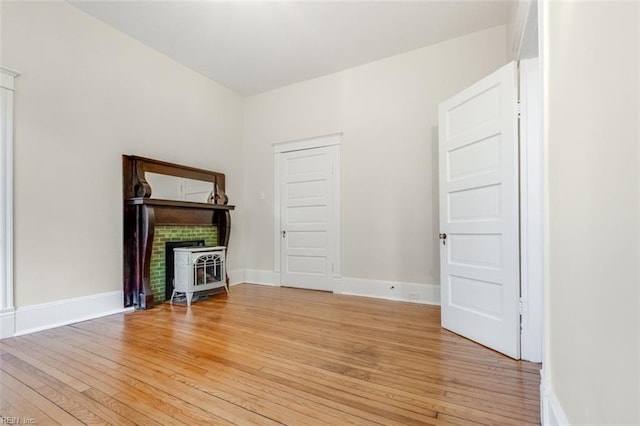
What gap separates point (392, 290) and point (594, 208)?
3.04 metres

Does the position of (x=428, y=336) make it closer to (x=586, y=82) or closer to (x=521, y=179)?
(x=521, y=179)

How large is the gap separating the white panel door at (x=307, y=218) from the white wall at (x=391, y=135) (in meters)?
0.27

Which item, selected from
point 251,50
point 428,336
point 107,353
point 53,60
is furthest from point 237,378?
point 251,50

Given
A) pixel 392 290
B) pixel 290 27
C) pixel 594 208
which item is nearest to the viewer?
pixel 594 208

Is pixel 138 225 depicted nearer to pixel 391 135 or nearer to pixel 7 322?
pixel 7 322

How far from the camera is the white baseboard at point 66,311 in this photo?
2.66 m

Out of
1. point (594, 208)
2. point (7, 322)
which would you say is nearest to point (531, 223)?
point (594, 208)

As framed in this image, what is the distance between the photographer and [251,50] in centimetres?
378

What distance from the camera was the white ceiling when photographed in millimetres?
3000

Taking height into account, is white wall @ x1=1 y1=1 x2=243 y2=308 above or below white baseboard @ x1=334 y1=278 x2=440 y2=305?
above

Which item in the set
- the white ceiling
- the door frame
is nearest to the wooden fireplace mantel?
the white ceiling

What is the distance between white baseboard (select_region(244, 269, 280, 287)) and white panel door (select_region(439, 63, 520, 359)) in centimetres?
267

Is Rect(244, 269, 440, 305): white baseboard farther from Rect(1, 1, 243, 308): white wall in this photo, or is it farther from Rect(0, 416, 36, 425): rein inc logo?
Rect(0, 416, 36, 425): rein inc logo

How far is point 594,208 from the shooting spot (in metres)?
0.95
